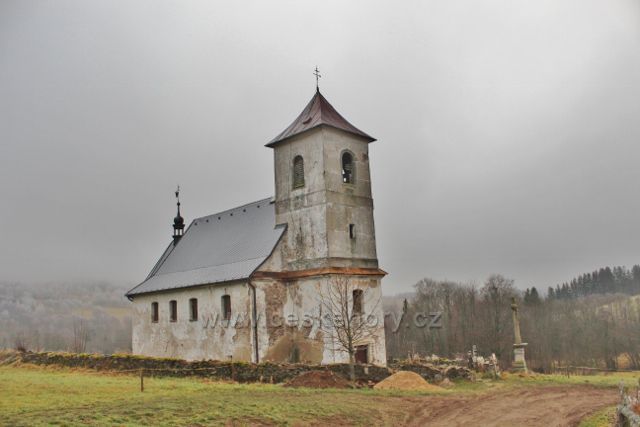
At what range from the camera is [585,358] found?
221ft

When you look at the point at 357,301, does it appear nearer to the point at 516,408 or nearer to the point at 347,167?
the point at 347,167

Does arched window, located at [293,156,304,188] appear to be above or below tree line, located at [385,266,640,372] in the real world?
above

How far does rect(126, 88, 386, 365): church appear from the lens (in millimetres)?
28828

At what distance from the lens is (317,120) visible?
30.4 m

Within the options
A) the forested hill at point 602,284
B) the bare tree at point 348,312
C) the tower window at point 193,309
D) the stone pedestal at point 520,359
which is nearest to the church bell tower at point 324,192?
the bare tree at point 348,312

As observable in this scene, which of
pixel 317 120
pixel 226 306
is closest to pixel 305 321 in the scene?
pixel 226 306

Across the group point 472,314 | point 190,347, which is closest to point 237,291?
point 190,347

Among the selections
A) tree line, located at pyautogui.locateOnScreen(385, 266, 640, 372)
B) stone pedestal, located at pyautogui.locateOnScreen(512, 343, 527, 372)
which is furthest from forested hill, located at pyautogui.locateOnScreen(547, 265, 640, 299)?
stone pedestal, located at pyautogui.locateOnScreen(512, 343, 527, 372)

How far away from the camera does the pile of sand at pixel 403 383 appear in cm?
2353

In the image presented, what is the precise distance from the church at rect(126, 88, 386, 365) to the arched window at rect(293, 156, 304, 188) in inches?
2.2

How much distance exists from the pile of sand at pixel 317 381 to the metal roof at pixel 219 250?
7.79 m

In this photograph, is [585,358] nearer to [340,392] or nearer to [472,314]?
[472,314]

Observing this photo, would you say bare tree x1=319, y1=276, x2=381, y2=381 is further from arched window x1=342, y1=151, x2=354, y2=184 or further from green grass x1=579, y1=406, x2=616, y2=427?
green grass x1=579, y1=406, x2=616, y2=427

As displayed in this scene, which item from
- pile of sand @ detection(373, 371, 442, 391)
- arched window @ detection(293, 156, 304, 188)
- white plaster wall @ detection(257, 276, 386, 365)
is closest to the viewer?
pile of sand @ detection(373, 371, 442, 391)
